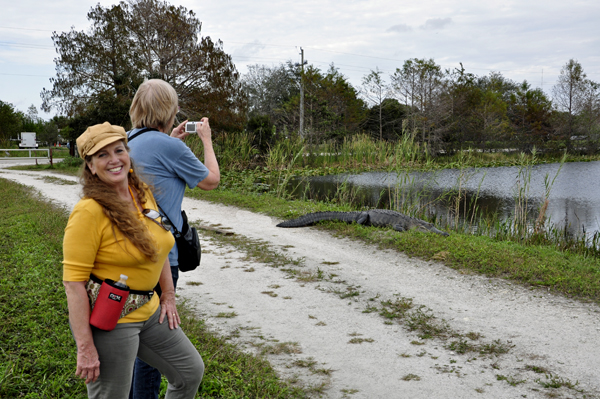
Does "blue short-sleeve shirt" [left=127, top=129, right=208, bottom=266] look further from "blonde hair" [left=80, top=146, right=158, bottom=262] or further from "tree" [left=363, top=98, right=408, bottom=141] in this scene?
"tree" [left=363, top=98, right=408, bottom=141]

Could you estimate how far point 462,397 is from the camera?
9.32 feet

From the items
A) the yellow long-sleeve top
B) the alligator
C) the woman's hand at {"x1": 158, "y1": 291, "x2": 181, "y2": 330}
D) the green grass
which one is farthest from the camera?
the alligator

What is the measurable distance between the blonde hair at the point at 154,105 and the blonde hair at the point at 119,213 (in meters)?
0.58

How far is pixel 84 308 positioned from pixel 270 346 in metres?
2.11

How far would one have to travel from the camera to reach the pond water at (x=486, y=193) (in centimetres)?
982

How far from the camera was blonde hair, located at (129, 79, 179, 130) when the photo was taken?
234 centimetres

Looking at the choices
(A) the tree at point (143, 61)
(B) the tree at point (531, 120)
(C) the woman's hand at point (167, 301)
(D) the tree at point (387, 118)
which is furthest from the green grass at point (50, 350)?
(B) the tree at point (531, 120)

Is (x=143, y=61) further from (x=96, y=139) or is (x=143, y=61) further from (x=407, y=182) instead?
(x=96, y=139)

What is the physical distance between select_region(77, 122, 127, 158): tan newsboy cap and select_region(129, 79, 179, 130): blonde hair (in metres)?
0.51

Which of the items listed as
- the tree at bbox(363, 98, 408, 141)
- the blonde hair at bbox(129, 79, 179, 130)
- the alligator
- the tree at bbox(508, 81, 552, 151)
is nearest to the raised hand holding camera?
the blonde hair at bbox(129, 79, 179, 130)

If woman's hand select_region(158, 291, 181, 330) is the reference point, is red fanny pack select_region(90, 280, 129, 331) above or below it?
above

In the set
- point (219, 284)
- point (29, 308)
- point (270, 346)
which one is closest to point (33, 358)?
point (29, 308)

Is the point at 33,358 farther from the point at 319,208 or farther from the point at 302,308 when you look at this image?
the point at 319,208

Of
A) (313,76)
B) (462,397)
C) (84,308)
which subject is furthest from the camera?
(313,76)
